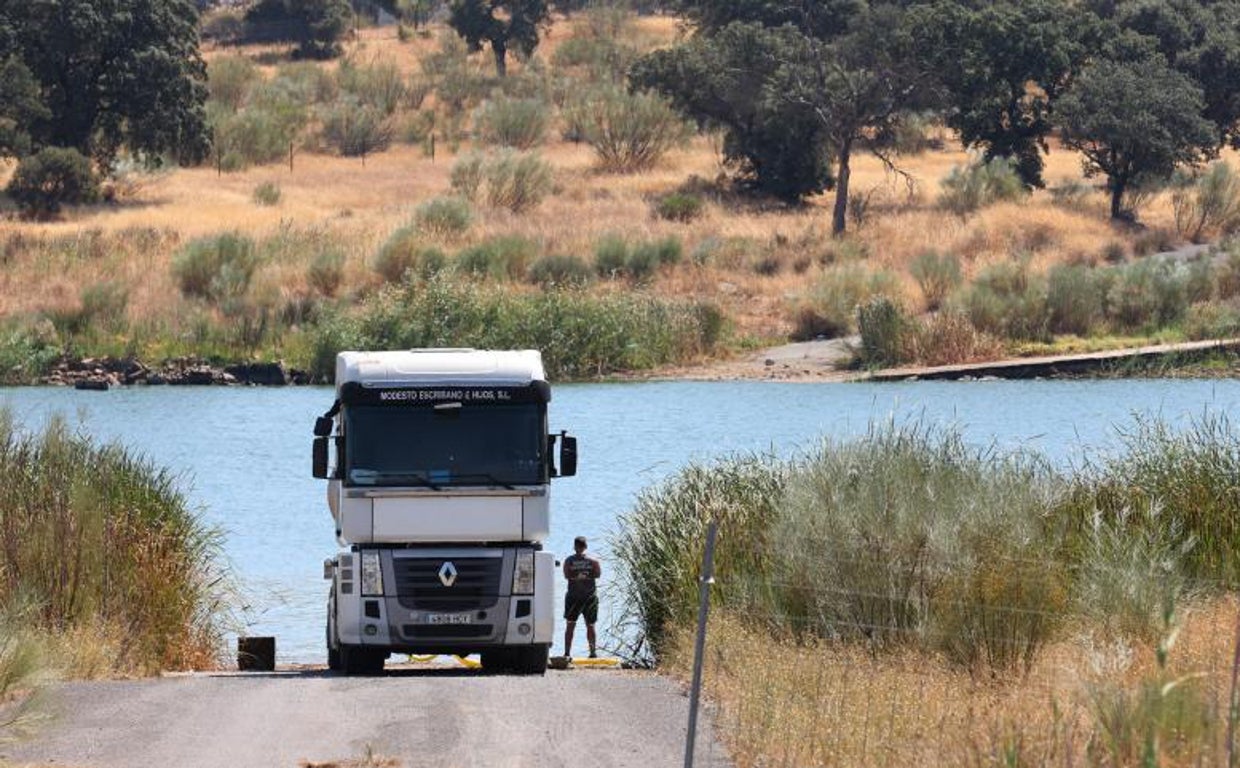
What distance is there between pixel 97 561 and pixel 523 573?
4431 mm

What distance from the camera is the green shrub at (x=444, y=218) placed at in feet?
226

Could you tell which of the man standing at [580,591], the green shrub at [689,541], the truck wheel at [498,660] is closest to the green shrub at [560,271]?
the green shrub at [689,541]

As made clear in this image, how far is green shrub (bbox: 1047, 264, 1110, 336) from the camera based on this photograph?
6088 cm

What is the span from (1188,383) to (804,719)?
40684 millimetres

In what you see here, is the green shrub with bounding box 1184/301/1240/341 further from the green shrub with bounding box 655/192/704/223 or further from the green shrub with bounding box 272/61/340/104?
the green shrub with bounding box 272/61/340/104

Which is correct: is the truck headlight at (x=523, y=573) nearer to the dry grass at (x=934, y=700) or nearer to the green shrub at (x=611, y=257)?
the dry grass at (x=934, y=700)

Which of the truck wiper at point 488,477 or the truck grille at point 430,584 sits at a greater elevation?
the truck wiper at point 488,477

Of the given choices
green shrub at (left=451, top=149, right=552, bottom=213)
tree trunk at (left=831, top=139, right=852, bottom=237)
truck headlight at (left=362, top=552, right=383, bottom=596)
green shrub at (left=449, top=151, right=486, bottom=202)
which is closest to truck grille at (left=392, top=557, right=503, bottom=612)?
truck headlight at (left=362, top=552, right=383, bottom=596)

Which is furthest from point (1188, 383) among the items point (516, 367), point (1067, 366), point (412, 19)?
point (412, 19)

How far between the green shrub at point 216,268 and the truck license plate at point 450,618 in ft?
142

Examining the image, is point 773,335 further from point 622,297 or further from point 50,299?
point 50,299

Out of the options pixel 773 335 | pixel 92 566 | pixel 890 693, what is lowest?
pixel 773 335

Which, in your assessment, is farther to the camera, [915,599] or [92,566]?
[92,566]

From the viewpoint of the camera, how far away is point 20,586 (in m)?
20.8
